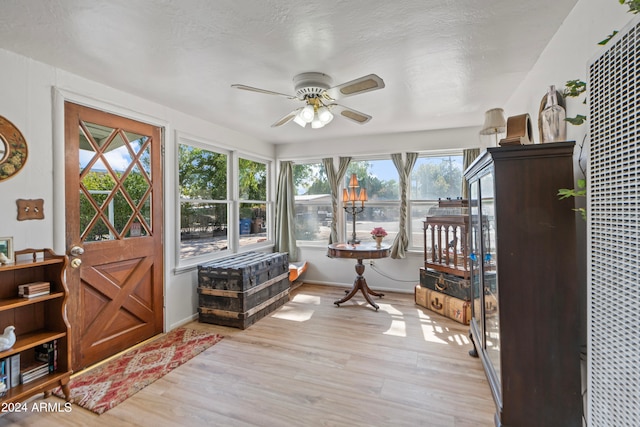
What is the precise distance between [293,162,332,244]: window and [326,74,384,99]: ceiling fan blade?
9.94ft

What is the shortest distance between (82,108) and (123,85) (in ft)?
1.29

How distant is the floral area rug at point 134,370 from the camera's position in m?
2.13

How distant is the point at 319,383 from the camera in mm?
2291

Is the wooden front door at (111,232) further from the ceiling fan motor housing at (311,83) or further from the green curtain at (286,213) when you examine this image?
the green curtain at (286,213)

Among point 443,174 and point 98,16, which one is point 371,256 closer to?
point 443,174

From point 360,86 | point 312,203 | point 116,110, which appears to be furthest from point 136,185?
point 312,203

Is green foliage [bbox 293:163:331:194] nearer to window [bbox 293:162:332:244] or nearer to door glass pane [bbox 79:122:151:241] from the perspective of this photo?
window [bbox 293:162:332:244]

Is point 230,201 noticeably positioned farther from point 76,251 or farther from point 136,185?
point 76,251

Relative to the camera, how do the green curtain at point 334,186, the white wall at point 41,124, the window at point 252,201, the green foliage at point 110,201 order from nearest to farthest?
the white wall at point 41,124 < the green foliage at point 110,201 < the window at point 252,201 < the green curtain at point 334,186

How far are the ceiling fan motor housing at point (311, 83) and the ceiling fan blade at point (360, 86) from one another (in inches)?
8.8

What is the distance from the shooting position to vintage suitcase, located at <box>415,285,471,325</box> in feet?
11.3

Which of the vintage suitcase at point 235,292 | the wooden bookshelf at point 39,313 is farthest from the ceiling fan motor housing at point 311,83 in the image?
the wooden bookshelf at point 39,313

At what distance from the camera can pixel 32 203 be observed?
221 cm

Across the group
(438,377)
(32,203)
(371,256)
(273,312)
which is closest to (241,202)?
(273,312)
